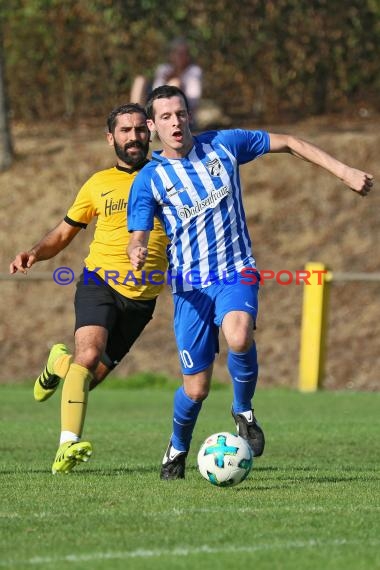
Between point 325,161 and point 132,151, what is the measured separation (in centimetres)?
162

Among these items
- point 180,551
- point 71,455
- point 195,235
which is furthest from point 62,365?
point 180,551

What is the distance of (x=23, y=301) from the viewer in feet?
67.2

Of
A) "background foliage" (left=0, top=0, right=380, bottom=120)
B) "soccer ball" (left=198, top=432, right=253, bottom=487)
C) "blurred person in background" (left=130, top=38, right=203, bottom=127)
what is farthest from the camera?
"background foliage" (left=0, top=0, right=380, bottom=120)

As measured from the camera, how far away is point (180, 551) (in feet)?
17.5

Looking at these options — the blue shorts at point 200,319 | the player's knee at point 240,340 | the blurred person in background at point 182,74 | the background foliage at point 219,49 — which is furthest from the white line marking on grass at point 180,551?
the background foliage at point 219,49

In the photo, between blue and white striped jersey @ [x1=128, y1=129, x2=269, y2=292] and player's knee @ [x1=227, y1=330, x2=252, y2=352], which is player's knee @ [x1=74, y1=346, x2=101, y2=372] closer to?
blue and white striped jersey @ [x1=128, y1=129, x2=269, y2=292]

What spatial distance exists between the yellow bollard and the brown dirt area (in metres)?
1.68

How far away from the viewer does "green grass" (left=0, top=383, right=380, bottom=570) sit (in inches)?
206

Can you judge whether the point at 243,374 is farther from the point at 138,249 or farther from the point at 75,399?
the point at 138,249

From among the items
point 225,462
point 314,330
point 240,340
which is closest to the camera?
point 225,462

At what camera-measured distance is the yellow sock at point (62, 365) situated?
358 inches

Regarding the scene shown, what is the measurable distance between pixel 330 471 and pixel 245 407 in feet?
2.19

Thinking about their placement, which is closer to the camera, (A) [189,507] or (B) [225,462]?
(A) [189,507]

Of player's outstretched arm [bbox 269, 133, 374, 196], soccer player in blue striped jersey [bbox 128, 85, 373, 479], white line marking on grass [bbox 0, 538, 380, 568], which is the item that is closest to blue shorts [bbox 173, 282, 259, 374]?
soccer player in blue striped jersey [bbox 128, 85, 373, 479]
